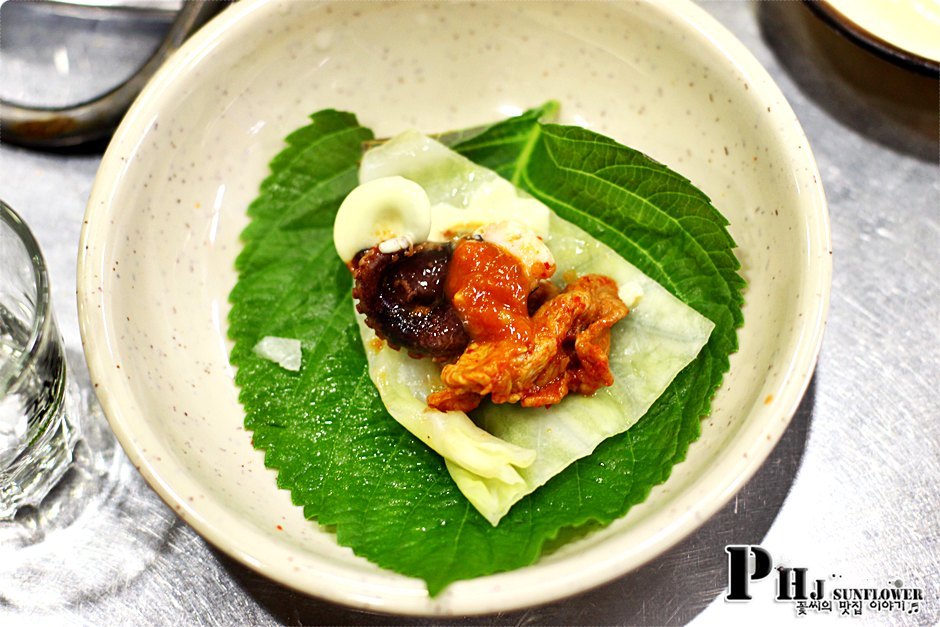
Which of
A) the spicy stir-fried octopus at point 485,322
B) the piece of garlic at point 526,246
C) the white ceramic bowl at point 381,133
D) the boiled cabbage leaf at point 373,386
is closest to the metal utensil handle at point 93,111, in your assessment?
the white ceramic bowl at point 381,133

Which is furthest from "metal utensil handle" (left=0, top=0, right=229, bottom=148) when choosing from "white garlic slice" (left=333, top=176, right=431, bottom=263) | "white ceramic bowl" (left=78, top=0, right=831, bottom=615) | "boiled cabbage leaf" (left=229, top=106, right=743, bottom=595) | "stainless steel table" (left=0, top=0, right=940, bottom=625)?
"white garlic slice" (left=333, top=176, right=431, bottom=263)

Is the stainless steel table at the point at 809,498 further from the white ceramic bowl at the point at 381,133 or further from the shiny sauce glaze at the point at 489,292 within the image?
the shiny sauce glaze at the point at 489,292

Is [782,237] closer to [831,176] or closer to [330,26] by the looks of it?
[831,176]

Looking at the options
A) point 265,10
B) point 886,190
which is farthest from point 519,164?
point 886,190

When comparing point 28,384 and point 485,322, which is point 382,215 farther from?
point 28,384

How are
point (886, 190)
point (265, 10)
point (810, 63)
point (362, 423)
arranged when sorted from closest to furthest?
point (362, 423) < point (265, 10) < point (886, 190) < point (810, 63)

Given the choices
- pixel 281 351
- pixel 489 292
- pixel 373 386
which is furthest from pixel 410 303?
pixel 281 351

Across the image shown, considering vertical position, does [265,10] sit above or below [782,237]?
above
